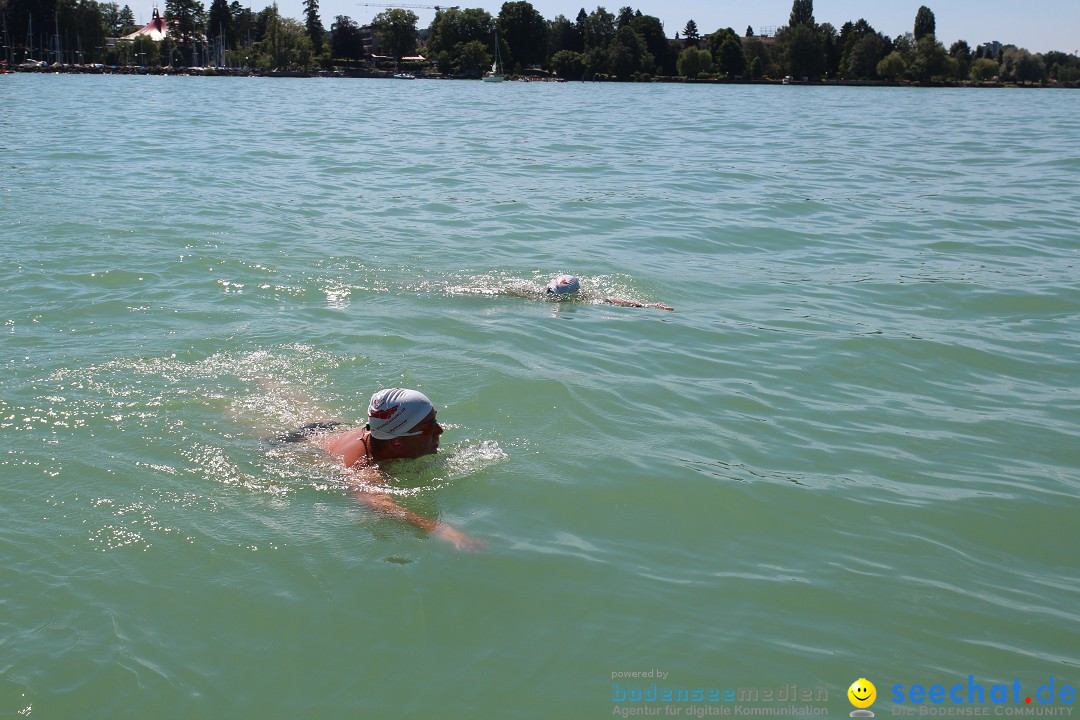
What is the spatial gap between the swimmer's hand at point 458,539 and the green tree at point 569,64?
5421 inches

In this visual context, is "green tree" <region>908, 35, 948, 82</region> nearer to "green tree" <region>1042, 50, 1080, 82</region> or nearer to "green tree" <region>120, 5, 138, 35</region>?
"green tree" <region>1042, 50, 1080, 82</region>

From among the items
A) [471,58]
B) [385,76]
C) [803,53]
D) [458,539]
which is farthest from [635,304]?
[471,58]

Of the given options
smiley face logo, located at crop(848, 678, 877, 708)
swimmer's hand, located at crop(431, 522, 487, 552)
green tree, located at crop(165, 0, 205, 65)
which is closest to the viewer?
smiley face logo, located at crop(848, 678, 877, 708)

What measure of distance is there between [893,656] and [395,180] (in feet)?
54.1

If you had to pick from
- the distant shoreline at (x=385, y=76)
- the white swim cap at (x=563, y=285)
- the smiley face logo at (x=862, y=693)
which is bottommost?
the smiley face logo at (x=862, y=693)

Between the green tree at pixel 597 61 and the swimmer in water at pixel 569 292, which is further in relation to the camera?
the green tree at pixel 597 61

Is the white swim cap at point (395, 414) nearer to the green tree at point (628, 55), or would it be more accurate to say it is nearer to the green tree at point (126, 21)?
the green tree at point (628, 55)

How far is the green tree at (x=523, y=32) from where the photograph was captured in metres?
144

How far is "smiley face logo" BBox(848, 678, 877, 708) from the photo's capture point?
4091 mm

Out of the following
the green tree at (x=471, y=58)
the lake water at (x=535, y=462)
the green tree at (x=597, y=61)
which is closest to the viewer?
the lake water at (x=535, y=462)

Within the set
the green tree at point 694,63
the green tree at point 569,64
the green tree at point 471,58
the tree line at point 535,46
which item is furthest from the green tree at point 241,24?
the green tree at point 694,63

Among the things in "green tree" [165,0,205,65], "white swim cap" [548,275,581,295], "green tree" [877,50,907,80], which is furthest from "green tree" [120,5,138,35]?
"white swim cap" [548,275,581,295]

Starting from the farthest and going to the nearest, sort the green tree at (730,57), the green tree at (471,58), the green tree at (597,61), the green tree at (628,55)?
1. the green tree at (471,58)
2. the green tree at (597,61)
3. the green tree at (628,55)
4. the green tree at (730,57)

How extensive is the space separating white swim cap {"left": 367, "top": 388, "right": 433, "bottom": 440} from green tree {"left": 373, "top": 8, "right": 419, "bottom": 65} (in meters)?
158
